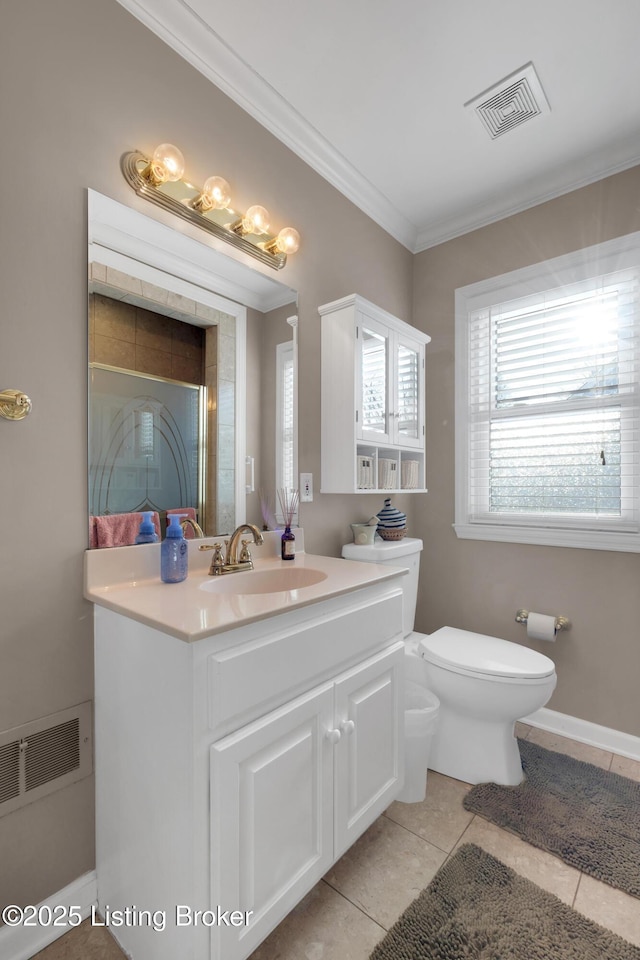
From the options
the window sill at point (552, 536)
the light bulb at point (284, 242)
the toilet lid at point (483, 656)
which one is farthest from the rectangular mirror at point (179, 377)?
the window sill at point (552, 536)

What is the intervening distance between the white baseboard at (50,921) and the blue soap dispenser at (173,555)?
0.81m

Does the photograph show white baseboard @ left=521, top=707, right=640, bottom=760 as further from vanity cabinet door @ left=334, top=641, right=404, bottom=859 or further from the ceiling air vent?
the ceiling air vent

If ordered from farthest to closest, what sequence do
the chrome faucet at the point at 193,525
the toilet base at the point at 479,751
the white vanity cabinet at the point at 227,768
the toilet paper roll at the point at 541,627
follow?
the toilet paper roll at the point at 541,627, the toilet base at the point at 479,751, the chrome faucet at the point at 193,525, the white vanity cabinet at the point at 227,768

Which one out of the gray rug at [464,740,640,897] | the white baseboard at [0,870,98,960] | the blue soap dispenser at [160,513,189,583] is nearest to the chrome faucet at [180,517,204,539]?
the blue soap dispenser at [160,513,189,583]

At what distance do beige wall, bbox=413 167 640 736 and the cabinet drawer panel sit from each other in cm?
108

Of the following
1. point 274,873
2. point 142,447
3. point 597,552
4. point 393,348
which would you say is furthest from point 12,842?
point 597,552

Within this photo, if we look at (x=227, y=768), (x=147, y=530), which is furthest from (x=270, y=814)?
(x=147, y=530)

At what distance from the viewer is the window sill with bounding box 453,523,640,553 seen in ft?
6.30

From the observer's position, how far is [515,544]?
7.29ft

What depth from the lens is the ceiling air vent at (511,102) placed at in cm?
160

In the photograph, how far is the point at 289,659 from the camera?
1064mm

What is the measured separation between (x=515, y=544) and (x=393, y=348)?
3.68ft

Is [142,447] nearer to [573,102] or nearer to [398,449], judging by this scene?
[398,449]

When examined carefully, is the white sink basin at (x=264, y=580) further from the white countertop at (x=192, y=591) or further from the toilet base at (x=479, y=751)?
the toilet base at (x=479, y=751)
